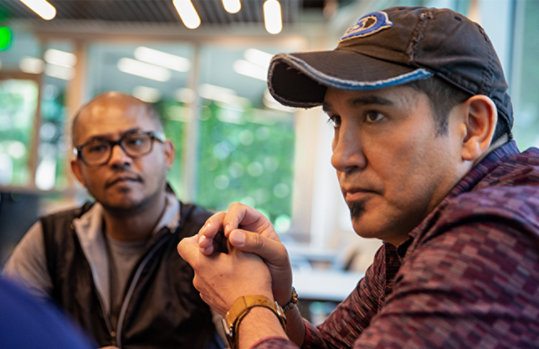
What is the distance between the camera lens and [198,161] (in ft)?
21.5

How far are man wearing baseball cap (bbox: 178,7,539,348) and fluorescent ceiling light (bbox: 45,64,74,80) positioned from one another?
6438 mm

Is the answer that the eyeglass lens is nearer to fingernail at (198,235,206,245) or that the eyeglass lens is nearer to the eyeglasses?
the eyeglasses

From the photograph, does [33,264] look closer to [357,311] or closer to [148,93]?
[357,311]

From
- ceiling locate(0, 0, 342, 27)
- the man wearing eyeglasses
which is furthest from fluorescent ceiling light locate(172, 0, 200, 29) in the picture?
the man wearing eyeglasses

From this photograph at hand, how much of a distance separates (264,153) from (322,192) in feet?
2.99

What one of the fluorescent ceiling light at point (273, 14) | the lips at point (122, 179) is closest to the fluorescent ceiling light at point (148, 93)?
the fluorescent ceiling light at point (273, 14)

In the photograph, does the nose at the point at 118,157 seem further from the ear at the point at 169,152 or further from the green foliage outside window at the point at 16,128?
the green foliage outside window at the point at 16,128

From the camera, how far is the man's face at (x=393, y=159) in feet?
2.89

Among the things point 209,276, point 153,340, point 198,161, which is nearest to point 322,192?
point 198,161

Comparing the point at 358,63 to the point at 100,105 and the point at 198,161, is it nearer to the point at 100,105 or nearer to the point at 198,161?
the point at 100,105

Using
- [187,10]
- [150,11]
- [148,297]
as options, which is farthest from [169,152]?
[150,11]

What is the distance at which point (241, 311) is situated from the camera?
90 cm

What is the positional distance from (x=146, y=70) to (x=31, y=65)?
161 cm

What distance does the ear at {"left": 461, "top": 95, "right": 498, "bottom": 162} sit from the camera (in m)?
0.87
